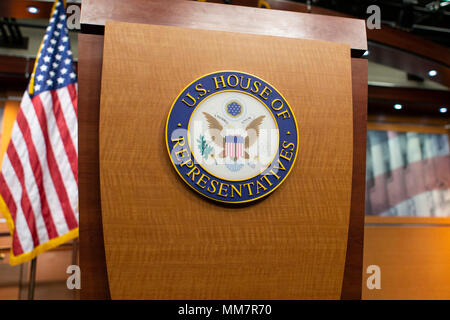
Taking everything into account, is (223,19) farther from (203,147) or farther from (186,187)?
(186,187)

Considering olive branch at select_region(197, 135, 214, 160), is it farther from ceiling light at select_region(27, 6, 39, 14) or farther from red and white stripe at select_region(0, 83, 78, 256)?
ceiling light at select_region(27, 6, 39, 14)

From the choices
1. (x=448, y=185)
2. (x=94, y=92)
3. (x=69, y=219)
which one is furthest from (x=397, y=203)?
(x=94, y=92)

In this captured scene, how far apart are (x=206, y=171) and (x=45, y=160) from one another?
2127mm

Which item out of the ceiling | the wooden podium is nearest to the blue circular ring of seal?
the wooden podium

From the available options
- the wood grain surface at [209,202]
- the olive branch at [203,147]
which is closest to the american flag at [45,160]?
the wood grain surface at [209,202]

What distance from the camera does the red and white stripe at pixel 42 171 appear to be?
8.87 ft

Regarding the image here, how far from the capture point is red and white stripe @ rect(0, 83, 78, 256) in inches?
106

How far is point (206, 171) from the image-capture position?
107cm

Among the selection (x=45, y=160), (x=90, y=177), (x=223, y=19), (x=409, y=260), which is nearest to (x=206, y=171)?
(x=90, y=177)

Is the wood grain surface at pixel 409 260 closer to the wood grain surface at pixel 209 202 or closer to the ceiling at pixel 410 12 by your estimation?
the ceiling at pixel 410 12

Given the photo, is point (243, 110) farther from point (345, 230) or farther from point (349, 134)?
point (345, 230)

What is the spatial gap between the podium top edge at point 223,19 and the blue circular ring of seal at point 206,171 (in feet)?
0.69

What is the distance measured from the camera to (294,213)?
3.72ft

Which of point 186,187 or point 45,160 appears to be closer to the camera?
point 186,187
